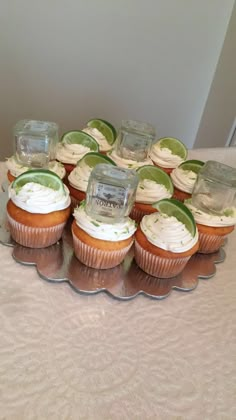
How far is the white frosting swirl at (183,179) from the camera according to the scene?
921mm

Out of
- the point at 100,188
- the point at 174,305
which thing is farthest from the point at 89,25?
the point at 174,305

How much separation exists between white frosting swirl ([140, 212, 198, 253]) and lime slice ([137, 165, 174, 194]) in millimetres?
151

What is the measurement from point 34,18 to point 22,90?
0.32 m

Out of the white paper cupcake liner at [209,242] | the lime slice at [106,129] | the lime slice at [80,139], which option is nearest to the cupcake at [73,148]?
the lime slice at [80,139]

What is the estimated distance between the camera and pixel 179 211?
2.47ft

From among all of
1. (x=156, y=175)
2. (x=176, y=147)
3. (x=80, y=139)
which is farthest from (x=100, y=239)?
(x=176, y=147)

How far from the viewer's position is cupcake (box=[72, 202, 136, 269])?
28.1 inches

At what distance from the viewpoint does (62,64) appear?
5.90ft

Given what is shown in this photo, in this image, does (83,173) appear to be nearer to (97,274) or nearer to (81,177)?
(81,177)

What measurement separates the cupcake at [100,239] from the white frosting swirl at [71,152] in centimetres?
23

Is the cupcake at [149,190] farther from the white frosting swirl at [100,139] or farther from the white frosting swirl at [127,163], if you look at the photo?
the white frosting swirl at [100,139]

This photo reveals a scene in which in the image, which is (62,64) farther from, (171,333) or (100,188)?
(171,333)

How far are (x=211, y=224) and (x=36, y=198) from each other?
1.22 feet

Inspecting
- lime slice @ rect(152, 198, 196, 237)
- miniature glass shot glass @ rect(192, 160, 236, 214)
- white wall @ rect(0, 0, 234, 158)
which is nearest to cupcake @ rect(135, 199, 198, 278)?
lime slice @ rect(152, 198, 196, 237)
